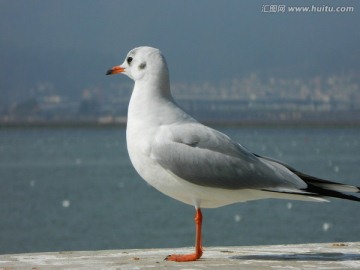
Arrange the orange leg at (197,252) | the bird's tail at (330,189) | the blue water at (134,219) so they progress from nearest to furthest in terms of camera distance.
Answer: the bird's tail at (330,189)
the orange leg at (197,252)
the blue water at (134,219)

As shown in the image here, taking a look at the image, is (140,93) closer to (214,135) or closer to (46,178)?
(214,135)

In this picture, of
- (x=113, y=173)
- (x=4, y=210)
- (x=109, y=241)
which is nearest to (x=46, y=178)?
(x=113, y=173)

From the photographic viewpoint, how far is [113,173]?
77.4 metres

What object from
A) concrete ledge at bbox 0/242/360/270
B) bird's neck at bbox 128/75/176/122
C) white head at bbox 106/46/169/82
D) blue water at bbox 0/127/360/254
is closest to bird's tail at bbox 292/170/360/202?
concrete ledge at bbox 0/242/360/270

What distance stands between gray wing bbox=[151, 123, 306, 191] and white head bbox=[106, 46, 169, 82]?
473mm

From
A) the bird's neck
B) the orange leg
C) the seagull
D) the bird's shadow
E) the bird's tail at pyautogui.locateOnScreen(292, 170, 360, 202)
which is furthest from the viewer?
the bird's shadow

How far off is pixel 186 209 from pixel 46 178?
28.1 metres

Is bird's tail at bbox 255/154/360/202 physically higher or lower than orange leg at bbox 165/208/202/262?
higher

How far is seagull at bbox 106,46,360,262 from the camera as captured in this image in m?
6.64

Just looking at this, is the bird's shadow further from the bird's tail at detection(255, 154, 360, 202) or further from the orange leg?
the bird's tail at detection(255, 154, 360, 202)

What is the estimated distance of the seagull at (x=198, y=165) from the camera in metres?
6.64

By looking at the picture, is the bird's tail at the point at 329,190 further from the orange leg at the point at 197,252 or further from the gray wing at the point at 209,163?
the orange leg at the point at 197,252

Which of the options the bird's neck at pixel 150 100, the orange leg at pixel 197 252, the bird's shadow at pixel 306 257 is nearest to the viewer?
the bird's neck at pixel 150 100

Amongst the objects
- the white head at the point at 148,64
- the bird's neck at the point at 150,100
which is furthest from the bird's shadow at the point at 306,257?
the white head at the point at 148,64
